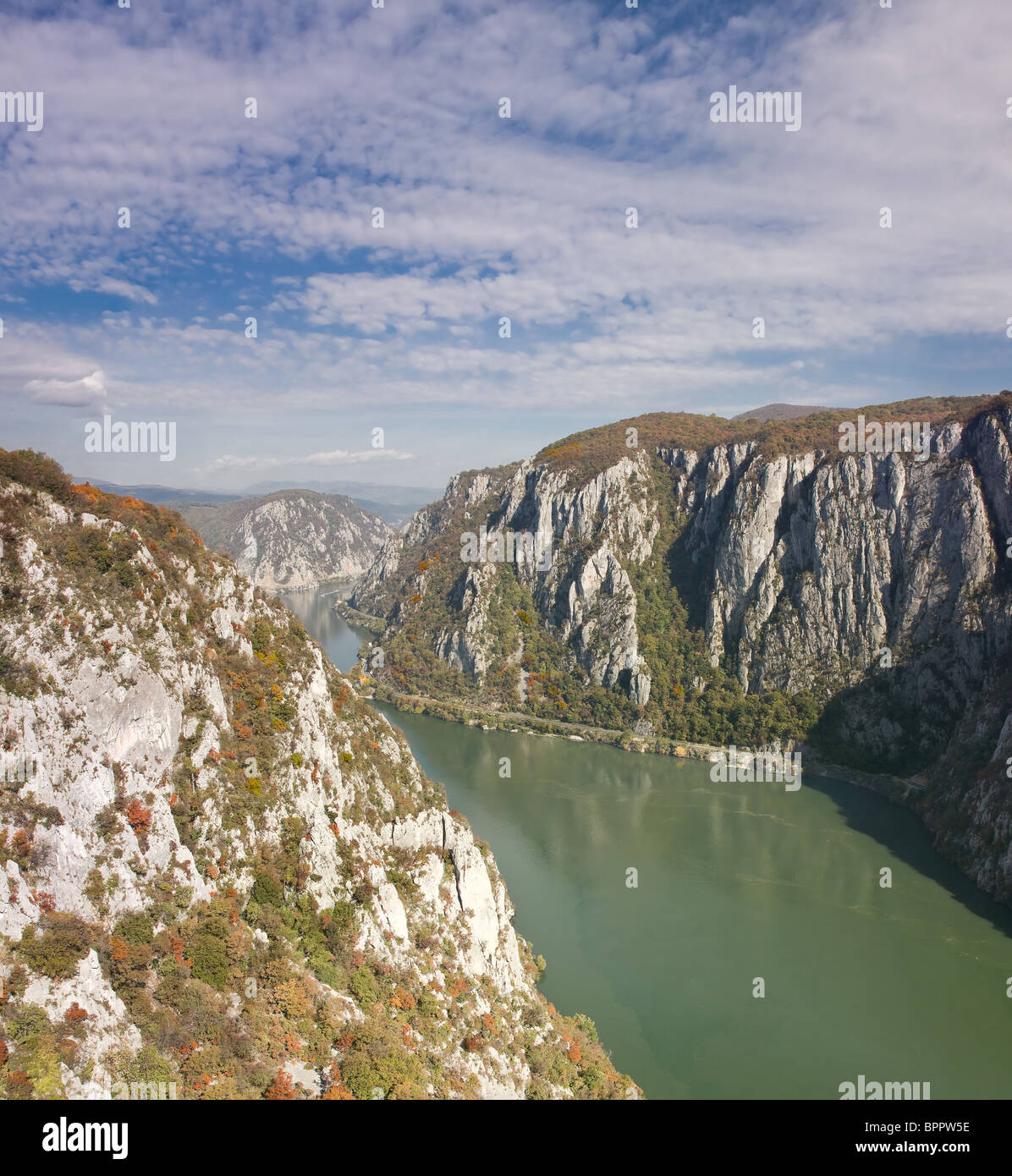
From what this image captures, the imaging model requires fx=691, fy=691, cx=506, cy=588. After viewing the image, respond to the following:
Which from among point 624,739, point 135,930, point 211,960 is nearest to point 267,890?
point 211,960

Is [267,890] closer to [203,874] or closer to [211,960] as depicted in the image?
[203,874]

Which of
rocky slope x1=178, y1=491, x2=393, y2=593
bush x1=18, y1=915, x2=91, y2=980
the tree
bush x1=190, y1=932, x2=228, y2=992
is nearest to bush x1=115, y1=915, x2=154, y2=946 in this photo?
bush x1=18, y1=915, x2=91, y2=980

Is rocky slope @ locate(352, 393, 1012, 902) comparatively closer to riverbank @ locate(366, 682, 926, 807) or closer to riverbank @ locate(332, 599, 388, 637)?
riverbank @ locate(366, 682, 926, 807)

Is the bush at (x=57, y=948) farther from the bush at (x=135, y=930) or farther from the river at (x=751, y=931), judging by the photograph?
the river at (x=751, y=931)

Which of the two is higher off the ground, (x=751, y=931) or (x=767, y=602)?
(x=767, y=602)

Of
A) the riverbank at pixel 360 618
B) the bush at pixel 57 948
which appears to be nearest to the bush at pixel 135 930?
the bush at pixel 57 948

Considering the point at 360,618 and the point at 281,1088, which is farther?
the point at 360,618
